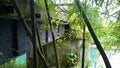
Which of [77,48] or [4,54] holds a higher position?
[4,54]

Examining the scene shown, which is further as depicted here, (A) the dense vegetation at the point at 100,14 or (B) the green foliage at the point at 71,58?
(B) the green foliage at the point at 71,58

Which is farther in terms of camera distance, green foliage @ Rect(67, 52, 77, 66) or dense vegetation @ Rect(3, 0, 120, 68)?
green foliage @ Rect(67, 52, 77, 66)

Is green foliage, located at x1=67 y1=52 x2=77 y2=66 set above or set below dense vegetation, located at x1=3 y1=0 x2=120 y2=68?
below

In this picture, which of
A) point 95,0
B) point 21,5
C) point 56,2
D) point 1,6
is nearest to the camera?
point 95,0

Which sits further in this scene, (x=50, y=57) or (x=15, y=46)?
(x=50, y=57)

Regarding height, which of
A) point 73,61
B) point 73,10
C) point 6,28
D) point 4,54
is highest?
point 73,10

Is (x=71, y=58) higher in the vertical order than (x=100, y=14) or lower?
lower

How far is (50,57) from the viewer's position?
13.2 m

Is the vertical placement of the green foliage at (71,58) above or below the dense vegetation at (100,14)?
below

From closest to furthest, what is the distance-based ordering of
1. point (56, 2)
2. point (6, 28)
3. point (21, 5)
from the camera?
point (21, 5) < point (6, 28) < point (56, 2)

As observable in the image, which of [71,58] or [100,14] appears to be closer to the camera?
[100,14]

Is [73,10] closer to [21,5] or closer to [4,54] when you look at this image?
[21,5]

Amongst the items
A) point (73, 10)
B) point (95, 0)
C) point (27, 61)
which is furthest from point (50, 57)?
point (95, 0)

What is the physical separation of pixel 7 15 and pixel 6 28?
66 cm
